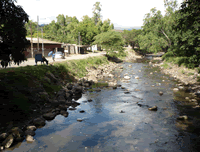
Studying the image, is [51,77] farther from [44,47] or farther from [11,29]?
[44,47]

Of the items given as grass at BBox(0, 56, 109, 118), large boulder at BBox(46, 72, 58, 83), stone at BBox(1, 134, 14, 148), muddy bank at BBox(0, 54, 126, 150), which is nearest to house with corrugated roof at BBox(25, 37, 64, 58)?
large boulder at BBox(46, 72, 58, 83)

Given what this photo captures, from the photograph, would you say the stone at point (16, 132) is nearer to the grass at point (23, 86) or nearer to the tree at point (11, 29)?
the grass at point (23, 86)

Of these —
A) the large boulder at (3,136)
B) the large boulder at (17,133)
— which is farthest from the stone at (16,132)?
the large boulder at (3,136)

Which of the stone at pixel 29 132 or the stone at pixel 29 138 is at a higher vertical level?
the stone at pixel 29 132

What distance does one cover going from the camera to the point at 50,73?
1767cm

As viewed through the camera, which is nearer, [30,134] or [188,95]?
[30,134]

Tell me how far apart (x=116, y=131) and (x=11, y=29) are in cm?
706

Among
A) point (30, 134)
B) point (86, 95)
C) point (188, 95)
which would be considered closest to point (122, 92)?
point (86, 95)

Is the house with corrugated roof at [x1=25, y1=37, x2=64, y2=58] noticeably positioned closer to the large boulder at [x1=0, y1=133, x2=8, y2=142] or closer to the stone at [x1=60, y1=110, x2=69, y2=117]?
the stone at [x1=60, y1=110, x2=69, y2=117]

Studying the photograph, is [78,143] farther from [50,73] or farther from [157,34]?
[157,34]

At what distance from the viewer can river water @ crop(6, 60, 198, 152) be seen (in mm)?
7527

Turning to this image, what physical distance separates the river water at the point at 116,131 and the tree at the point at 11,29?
4309mm

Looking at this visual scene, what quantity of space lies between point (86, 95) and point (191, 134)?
9.75 m

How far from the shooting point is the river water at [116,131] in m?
7.53
